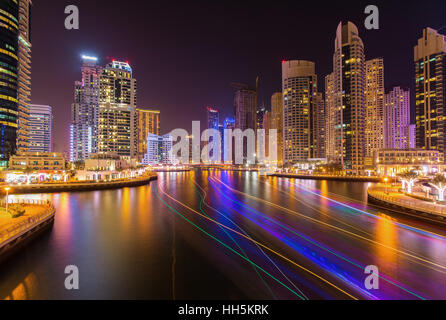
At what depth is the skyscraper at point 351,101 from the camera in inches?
4375

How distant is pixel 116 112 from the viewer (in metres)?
133

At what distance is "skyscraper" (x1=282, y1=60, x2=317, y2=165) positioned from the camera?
157625 millimetres

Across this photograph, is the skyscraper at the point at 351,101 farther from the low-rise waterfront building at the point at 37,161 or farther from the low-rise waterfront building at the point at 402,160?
the low-rise waterfront building at the point at 37,161

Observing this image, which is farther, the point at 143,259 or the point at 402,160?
the point at 402,160

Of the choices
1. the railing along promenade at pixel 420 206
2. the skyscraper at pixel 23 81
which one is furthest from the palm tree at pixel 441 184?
the skyscraper at pixel 23 81

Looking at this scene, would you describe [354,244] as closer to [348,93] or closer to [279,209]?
[279,209]

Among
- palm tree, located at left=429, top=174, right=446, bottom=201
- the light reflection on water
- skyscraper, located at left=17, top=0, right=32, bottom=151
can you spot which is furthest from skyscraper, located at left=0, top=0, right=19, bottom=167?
palm tree, located at left=429, top=174, right=446, bottom=201

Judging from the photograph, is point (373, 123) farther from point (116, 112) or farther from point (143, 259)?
point (143, 259)

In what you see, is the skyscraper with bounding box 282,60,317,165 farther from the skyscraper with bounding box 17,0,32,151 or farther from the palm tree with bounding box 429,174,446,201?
the skyscraper with bounding box 17,0,32,151

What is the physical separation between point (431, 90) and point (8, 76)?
21521cm

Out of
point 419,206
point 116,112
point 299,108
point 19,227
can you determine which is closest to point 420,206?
point 419,206

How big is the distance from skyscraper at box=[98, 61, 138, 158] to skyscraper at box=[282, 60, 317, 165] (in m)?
110

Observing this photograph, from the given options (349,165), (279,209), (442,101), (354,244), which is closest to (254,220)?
(279,209)
